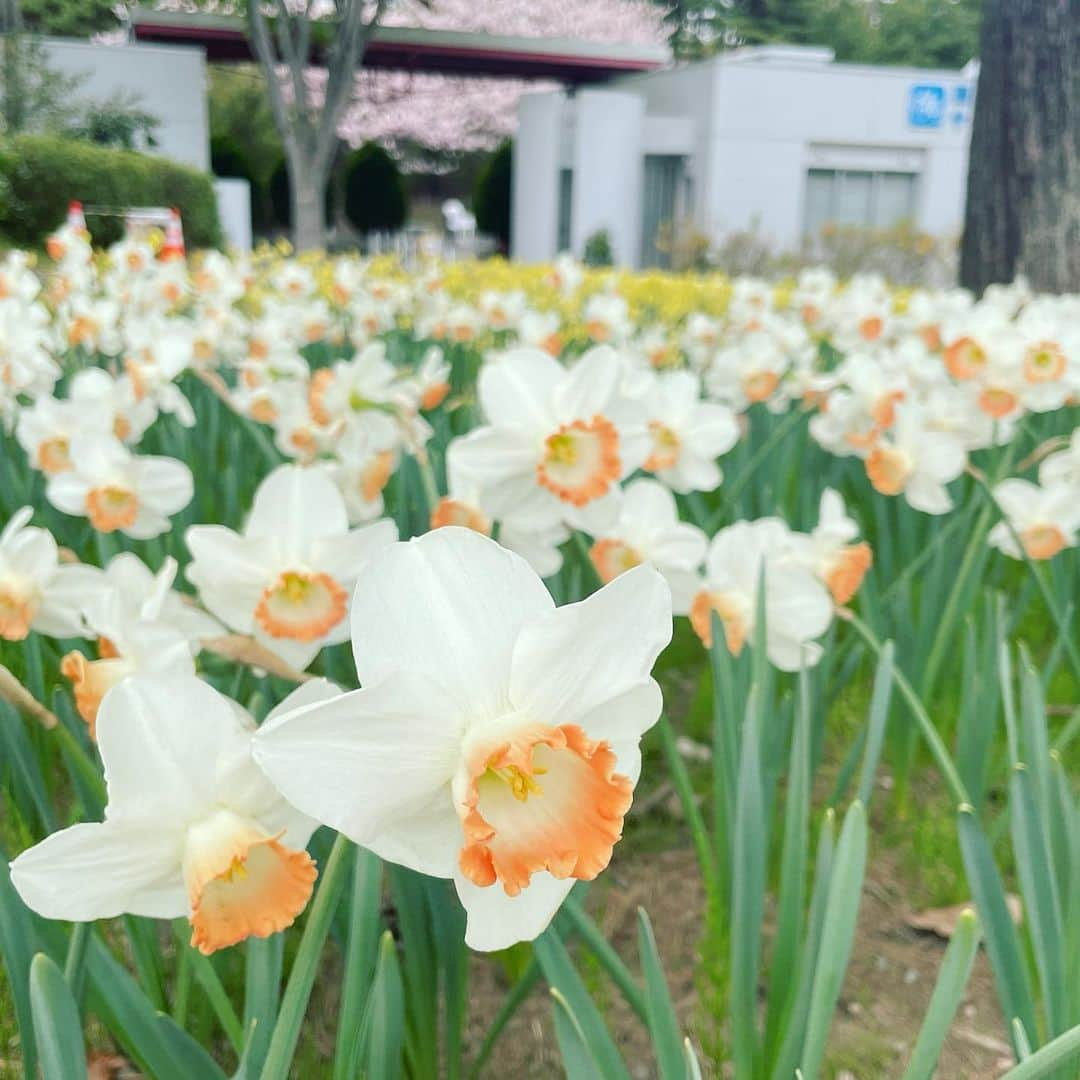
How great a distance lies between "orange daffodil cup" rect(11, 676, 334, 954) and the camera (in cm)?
73

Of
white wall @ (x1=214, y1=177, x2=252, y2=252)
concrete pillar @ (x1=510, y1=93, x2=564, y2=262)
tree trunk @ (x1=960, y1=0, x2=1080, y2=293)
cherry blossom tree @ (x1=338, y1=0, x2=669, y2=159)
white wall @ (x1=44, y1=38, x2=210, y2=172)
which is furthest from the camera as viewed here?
cherry blossom tree @ (x1=338, y1=0, x2=669, y2=159)

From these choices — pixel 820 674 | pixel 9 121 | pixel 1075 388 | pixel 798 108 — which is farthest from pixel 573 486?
pixel 798 108

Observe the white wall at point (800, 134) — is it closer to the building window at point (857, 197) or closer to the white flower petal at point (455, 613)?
the building window at point (857, 197)

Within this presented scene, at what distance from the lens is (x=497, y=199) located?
2431cm

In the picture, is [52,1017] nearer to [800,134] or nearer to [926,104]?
[800,134]

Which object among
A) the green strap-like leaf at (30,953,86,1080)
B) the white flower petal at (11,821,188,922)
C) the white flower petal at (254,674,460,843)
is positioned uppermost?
the white flower petal at (254,674,460,843)

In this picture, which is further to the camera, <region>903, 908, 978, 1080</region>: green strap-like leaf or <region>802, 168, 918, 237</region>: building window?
<region>802, 168, 918, 237</region>: building window

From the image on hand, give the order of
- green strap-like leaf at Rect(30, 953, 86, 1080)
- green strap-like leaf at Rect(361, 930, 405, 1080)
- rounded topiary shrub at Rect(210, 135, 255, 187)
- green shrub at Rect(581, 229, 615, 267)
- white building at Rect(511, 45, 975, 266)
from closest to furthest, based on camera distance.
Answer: green strap-like leaf at Rect(30, 953, 86, 1080)
green strap-like leaf at Rect(361, 930, 405, 1080)
green shrub at Rect(581, 229, 615, 267)
white building at Rect(511, 45, 975, 266)
rounded topiary shrub at Rect(210, 135, 255, 187)

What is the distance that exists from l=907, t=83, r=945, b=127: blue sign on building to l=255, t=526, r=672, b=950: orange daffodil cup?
66.0ft

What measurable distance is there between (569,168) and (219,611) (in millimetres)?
19258

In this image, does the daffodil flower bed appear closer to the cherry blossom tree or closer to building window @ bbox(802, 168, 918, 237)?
building window @ bbox(802, 168, 918, 237)

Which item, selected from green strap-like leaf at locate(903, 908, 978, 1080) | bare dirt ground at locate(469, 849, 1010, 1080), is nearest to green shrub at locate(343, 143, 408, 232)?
bare dirt ground at locate(469, 849, 1010, 1080)

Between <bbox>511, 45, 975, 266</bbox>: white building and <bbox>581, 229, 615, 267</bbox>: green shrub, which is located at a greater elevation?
<bbox>511, 45, 975, 266</bbox>: white building

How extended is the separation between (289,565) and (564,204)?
63.1 ft
